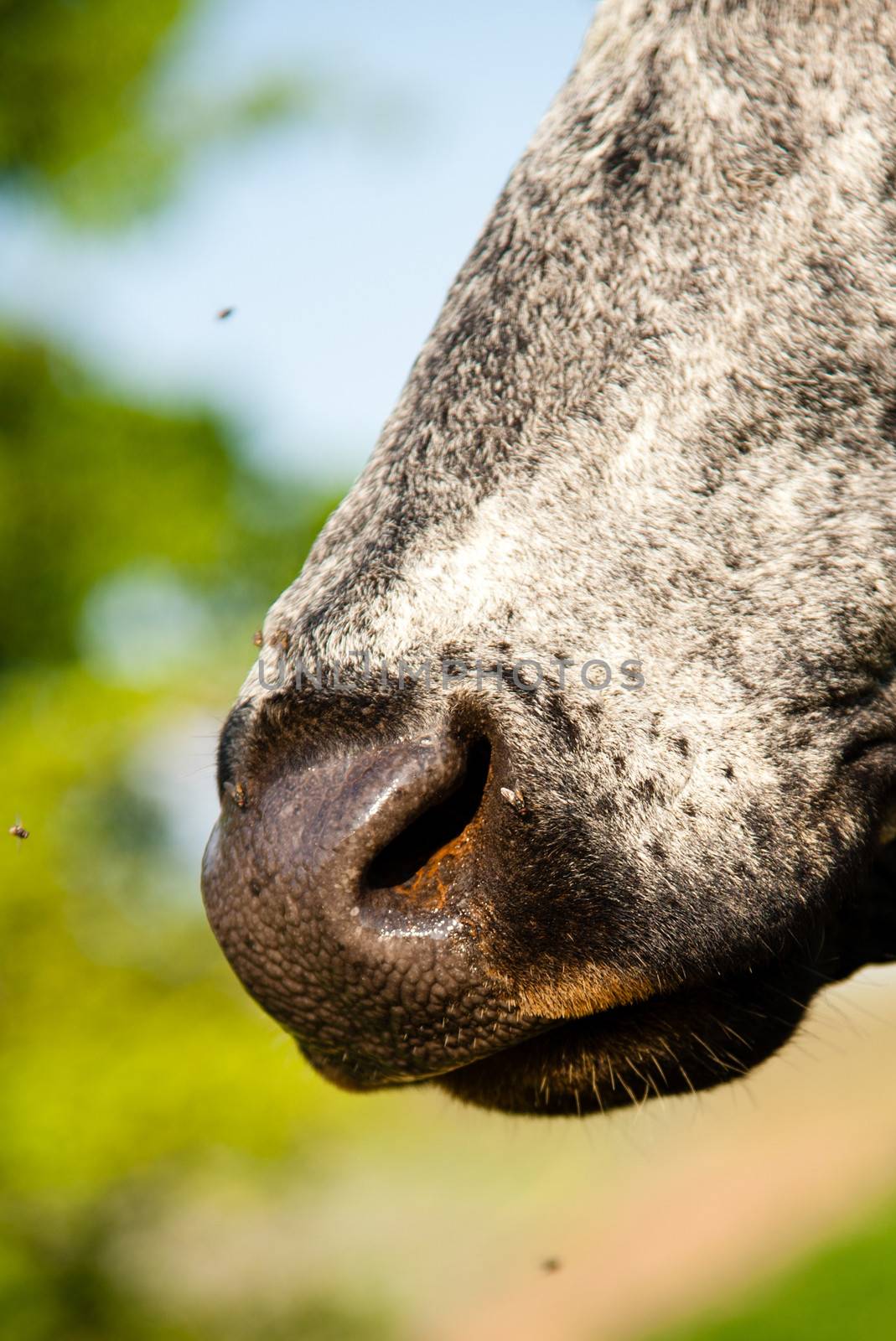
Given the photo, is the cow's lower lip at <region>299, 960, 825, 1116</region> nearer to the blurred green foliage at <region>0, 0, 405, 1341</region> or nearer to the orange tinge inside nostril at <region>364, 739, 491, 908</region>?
the orange tinge inside nostril at <region>364, 739, 491, 908</region>

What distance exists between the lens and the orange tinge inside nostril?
1562 millimetres

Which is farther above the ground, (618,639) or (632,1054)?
(618,639)

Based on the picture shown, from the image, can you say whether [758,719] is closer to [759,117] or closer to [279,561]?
[759,117]

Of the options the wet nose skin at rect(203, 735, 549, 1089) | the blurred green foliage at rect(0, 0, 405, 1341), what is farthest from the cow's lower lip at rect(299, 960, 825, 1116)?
the blurred green foliage at rect(0, 0, 405, 1341)

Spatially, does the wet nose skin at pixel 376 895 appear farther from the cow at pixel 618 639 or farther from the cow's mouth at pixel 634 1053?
the cow's mouth at pixel 634 1053

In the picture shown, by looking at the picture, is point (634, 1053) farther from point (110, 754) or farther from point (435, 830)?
point (110, 754)

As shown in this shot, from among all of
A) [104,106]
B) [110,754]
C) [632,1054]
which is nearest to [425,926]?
[632,1054]

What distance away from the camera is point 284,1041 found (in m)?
2.23

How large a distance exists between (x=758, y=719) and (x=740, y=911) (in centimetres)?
24

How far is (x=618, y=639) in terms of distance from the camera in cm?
167

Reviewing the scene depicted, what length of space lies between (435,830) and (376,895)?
0.37 ft

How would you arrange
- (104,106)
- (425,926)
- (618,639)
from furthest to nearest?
(104,106) < (618,639) < (425,926)

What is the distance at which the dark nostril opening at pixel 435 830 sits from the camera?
1.58m

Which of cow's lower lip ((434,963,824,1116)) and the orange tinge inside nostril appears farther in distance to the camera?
cow's lower lip ((434,963,824,1116))
